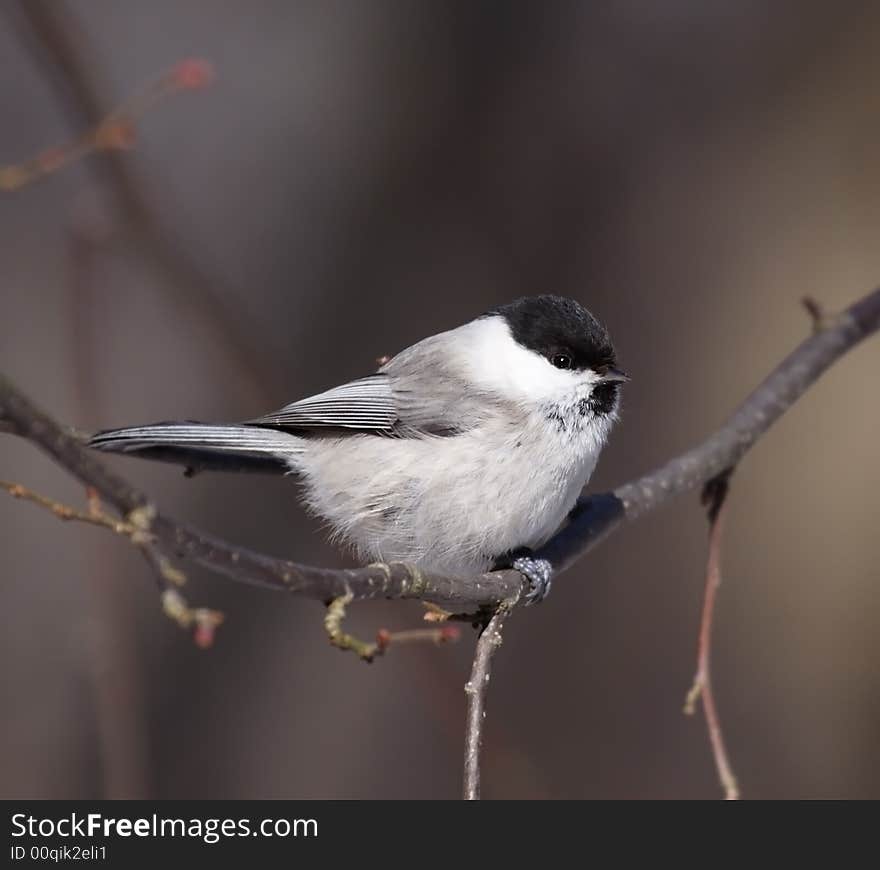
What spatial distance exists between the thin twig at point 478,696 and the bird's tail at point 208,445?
66 centimetres

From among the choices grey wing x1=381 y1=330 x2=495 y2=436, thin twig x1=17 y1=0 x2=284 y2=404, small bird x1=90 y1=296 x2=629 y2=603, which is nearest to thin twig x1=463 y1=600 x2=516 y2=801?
small bird x1=90 y1=296 x2=629 y2=603

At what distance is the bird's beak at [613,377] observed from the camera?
8.29 ft

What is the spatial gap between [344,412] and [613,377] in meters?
0.64

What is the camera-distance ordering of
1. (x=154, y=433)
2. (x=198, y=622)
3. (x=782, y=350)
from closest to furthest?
(x=198, y=622) < (x=154, y=433) < (x=782, y=350)

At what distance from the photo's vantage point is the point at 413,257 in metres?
4.84

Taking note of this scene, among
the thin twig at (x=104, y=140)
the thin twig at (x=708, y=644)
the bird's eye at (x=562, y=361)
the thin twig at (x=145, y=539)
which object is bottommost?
the thin twig at (x=145, y=539)

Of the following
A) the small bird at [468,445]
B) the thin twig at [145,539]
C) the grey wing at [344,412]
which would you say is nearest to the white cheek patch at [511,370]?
the small bird at [468,445]

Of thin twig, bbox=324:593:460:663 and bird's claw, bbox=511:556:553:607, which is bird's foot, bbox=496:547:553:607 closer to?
bird's claw, bbox=511:556:553:607

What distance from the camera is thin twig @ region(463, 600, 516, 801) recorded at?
5.81 ft

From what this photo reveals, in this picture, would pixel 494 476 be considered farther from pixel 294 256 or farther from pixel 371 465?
pixel 294 256

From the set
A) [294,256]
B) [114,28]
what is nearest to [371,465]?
[294,256]

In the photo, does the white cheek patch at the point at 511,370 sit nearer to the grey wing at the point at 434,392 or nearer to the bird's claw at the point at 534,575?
the grey wing at the point at 434,392

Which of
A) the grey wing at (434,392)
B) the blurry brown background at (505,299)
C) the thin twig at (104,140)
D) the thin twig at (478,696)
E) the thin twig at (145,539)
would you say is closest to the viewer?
the thin twig at (145,539)

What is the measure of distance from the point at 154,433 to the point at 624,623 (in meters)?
3.06
